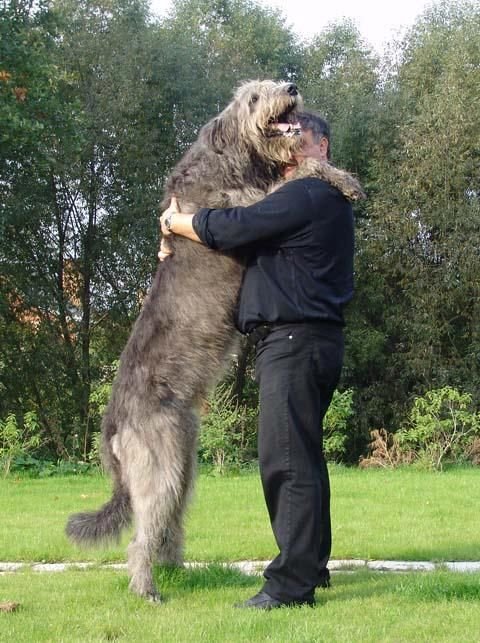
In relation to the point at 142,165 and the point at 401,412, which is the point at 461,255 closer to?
the point at 401,412

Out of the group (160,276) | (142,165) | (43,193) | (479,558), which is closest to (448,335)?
(142,165)

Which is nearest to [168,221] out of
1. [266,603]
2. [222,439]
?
[266,603]

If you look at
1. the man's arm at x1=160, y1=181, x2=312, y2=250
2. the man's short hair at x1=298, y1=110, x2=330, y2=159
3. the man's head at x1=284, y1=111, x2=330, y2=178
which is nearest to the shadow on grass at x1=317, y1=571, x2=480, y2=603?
the man's arm at x1=160, y1=181, x2=312, y2=250

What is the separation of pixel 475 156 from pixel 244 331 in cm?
1398

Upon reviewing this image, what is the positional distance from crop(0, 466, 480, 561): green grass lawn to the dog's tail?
0.31 m

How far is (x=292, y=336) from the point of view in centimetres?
412

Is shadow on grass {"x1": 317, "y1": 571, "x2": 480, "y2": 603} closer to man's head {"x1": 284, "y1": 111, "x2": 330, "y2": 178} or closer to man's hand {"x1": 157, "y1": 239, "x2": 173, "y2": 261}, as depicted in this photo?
man's hand {"x1": 157, "y1": 239, "x2": 173, "y2": 261}

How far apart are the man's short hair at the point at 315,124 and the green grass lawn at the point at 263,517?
7.34 ft

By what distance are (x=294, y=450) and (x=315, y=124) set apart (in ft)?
5.49

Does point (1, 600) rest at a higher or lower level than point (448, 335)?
lower

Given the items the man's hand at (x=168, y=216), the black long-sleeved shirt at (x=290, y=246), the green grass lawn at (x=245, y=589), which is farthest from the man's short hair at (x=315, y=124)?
the green grass lawn at (x=245, y=589)

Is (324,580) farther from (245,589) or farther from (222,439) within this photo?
(222,439)

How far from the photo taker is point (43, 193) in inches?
691

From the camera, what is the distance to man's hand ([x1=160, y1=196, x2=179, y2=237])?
445cm
